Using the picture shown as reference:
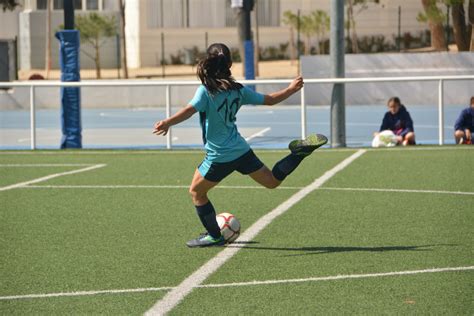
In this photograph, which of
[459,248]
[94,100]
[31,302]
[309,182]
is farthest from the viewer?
[94,100]

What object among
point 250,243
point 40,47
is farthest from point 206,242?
point 40,47

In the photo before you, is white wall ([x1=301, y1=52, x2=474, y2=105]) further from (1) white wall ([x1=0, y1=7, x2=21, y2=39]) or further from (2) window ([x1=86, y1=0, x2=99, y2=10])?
(2) window ([x1=86, y1=0, x2=99, y2=10])

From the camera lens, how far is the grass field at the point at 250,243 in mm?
7559

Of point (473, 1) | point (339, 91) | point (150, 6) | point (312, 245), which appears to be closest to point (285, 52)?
point (150, 6)

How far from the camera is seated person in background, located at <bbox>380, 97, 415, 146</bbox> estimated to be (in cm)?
2089

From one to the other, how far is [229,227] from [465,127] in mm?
11756

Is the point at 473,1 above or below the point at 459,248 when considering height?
above

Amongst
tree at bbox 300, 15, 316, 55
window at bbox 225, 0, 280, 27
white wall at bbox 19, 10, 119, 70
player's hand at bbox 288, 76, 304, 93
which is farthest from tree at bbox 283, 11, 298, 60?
player's hand at bbox 288, 76, 304, 93

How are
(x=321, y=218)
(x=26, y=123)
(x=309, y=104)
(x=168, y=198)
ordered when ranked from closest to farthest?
(x=321, y=218) < (x=168, y=198) < (x=26, y=123) < (x=309, y=104)

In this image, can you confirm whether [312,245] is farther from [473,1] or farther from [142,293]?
[473,1]

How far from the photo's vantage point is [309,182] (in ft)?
49.0

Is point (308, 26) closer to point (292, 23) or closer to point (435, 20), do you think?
point (292, 23)

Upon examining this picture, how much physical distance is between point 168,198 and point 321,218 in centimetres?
250

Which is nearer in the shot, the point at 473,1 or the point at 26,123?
the point at 26,123
